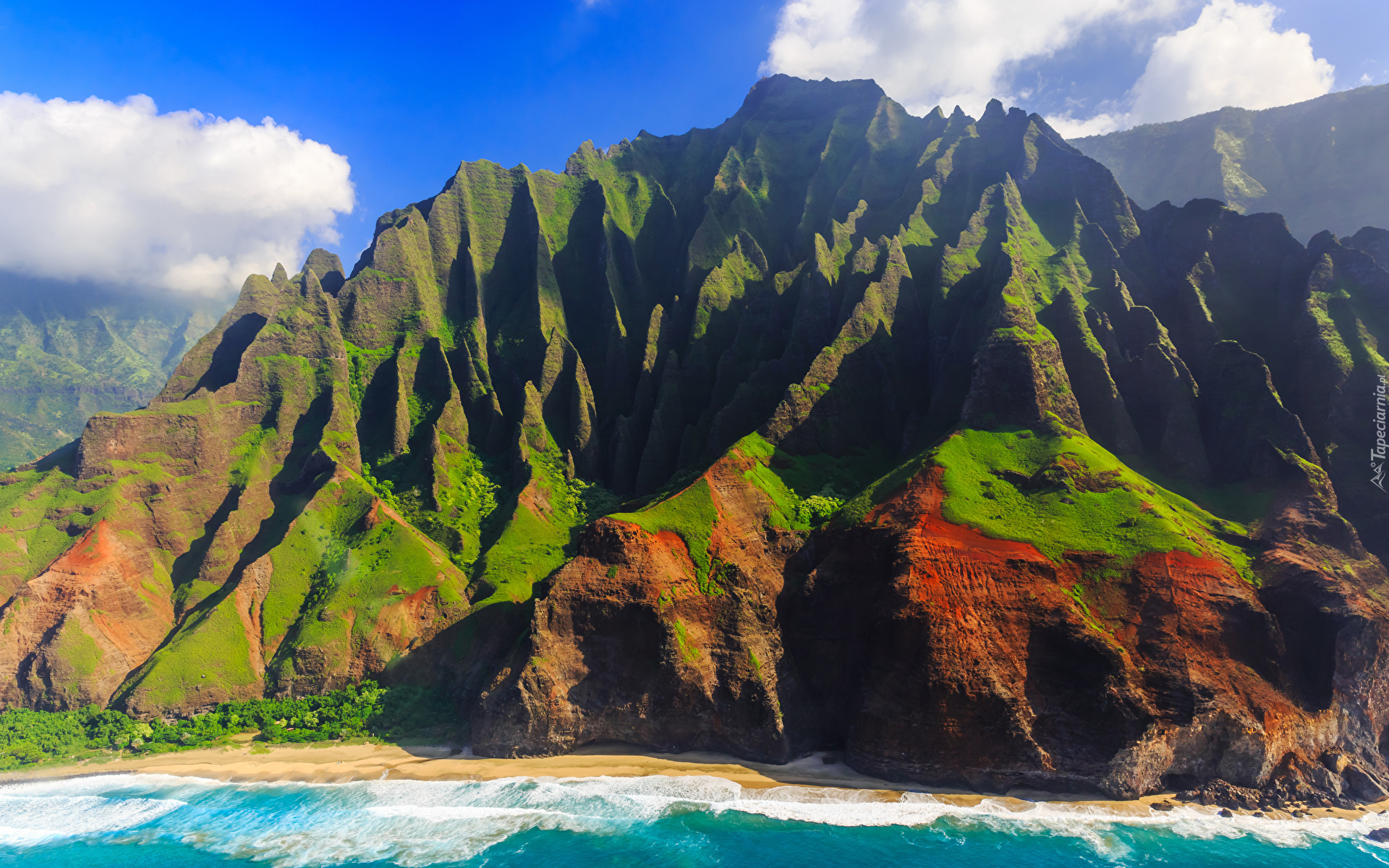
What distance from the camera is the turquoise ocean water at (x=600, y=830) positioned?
39.1 m

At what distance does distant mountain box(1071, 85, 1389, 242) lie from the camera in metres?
104

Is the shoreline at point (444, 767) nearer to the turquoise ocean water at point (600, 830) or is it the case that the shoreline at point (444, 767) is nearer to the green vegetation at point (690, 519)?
the turquoise ocean water at point (600, 830)

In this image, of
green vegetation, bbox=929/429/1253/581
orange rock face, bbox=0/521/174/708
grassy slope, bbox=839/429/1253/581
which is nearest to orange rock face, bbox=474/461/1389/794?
grassy slope, bbox=839/429/1253/581

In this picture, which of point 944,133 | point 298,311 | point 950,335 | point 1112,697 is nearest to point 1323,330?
point 950,335

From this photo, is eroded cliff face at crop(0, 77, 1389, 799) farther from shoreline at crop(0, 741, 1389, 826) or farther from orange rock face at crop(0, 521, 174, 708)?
shoreline at crop(0, 741, 1389, 826)

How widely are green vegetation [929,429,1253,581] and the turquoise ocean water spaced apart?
19.2 meters

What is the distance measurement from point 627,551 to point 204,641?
145 ft

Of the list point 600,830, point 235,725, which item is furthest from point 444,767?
point 235,725

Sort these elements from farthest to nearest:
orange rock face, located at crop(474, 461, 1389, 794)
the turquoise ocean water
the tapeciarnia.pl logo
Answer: the tapeciarnia.pl logo, orange rock face, located at crop(474, 461, 1389, 794), the turquoise ocean water

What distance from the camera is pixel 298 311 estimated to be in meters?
87.0

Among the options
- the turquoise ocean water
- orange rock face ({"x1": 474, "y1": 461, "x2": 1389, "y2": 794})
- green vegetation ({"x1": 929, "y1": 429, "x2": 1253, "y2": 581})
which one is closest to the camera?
the turquoise ocean water

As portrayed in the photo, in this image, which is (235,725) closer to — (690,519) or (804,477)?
(690,519)

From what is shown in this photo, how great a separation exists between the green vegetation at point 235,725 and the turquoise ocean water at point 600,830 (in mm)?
4194

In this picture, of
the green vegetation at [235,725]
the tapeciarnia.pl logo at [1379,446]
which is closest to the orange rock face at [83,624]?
the green vegetation at [235,725]
